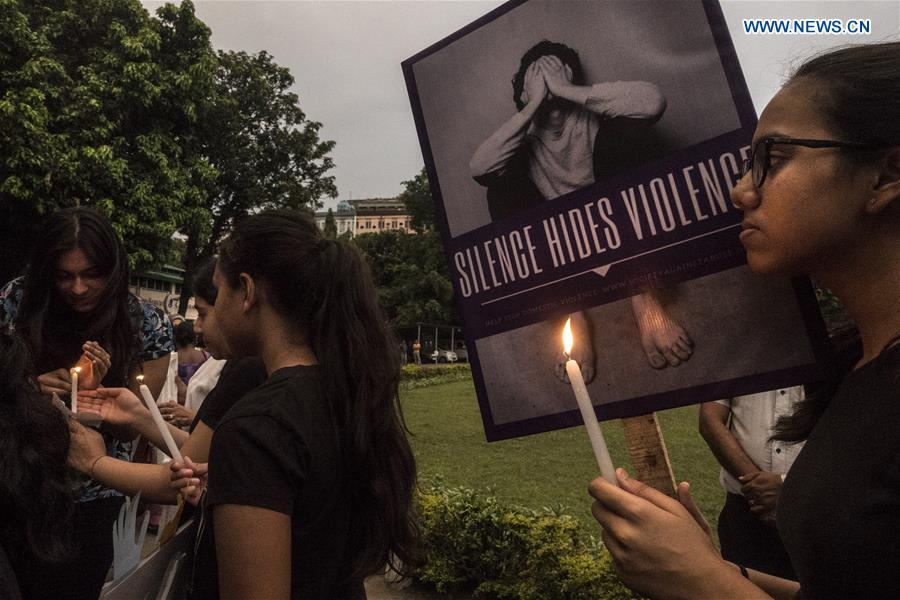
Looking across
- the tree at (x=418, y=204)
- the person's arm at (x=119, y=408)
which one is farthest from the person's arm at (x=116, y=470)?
the tree at (x=418, y=204)

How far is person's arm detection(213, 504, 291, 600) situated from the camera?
1.38 m

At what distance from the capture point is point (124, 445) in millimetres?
2619

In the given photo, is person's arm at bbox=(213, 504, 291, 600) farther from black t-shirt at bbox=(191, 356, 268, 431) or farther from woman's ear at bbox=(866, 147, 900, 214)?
woman's ear at bbox=(866, 147, 900, 214)

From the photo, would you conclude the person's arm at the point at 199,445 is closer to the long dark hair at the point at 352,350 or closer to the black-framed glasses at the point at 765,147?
the long dark hair at the point at 352,350

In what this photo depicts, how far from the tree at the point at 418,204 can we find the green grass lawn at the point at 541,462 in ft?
115

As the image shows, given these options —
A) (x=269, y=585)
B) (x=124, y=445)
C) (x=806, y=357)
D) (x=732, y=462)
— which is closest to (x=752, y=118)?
(x=806, y=357)

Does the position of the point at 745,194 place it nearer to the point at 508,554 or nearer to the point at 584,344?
the point at 584,344

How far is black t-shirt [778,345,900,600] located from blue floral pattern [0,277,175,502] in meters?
2.24

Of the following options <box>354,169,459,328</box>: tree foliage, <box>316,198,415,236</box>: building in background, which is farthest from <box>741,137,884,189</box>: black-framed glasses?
<box>316,198,415,236</box>: building in background

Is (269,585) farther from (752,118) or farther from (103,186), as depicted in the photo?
(103,186)

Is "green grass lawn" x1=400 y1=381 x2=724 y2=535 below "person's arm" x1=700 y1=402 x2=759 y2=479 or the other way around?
below

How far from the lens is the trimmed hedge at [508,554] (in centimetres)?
413

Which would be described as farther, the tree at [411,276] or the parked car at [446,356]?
the parked car at [446,356]

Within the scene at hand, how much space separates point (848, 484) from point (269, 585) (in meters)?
1.08
